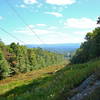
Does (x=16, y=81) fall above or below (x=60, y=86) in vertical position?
below

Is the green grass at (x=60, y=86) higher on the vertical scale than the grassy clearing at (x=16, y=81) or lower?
higher

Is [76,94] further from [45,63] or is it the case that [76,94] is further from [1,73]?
[45,63]

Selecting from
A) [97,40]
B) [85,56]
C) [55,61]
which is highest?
[97,40]

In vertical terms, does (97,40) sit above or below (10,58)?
above

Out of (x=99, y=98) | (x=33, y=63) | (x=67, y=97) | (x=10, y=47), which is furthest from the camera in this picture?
(x=33, y=63)

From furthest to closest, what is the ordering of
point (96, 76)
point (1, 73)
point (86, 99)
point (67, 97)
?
point (1, 73)
point (96, 76)
point (67, 97)
point (86, 99)

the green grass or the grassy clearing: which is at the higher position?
the green grass

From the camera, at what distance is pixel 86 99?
5.63 metres

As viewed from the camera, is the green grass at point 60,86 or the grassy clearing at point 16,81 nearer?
the green grass at point 60,86

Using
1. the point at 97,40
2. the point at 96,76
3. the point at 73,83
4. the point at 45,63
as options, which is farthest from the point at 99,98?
the point at 45,63

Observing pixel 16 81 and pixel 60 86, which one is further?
pixel 16 81

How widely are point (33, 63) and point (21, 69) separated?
15753 mm

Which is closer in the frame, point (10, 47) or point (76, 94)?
point (76, 94)

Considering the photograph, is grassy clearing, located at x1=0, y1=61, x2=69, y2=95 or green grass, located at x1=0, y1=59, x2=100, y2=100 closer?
green grass, located at x1=0, y1=59, x2=100, y2=100
